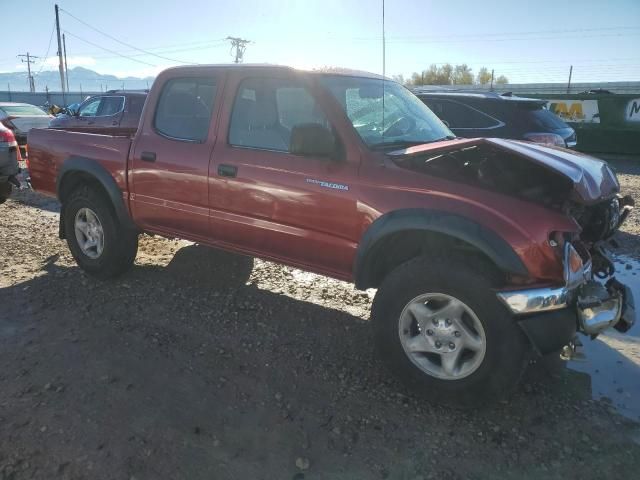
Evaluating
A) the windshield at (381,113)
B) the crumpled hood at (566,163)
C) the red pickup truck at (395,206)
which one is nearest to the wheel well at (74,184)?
the red pickup truck at (395,206)

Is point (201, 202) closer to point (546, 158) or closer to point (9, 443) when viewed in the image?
point (9, 443)

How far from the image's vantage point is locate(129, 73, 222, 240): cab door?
3.89 meters

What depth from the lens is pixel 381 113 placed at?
12.1ft

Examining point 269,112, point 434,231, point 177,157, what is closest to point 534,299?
point 434,231

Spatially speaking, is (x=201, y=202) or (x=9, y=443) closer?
(x=9, y=443)

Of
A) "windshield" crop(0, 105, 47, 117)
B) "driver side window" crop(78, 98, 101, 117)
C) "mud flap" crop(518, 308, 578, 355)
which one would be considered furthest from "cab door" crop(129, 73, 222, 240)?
"windshield" crop(0, 105, 47, 117)

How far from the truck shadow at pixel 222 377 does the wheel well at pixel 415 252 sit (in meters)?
0.67

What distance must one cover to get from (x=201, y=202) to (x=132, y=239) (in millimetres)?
1160

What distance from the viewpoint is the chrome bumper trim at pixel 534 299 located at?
2561 millimetres

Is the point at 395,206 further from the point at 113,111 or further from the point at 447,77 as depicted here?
the point at 447,77

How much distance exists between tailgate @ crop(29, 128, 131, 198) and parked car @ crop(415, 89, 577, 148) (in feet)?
16.1

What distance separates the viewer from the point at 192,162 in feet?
12.7

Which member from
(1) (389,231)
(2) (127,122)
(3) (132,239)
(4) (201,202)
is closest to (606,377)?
(1) (389,231)

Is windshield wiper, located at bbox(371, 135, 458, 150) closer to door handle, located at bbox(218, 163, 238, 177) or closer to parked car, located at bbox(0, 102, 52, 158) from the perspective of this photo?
door handle, located at bbox(218, 163, 238, 177)
